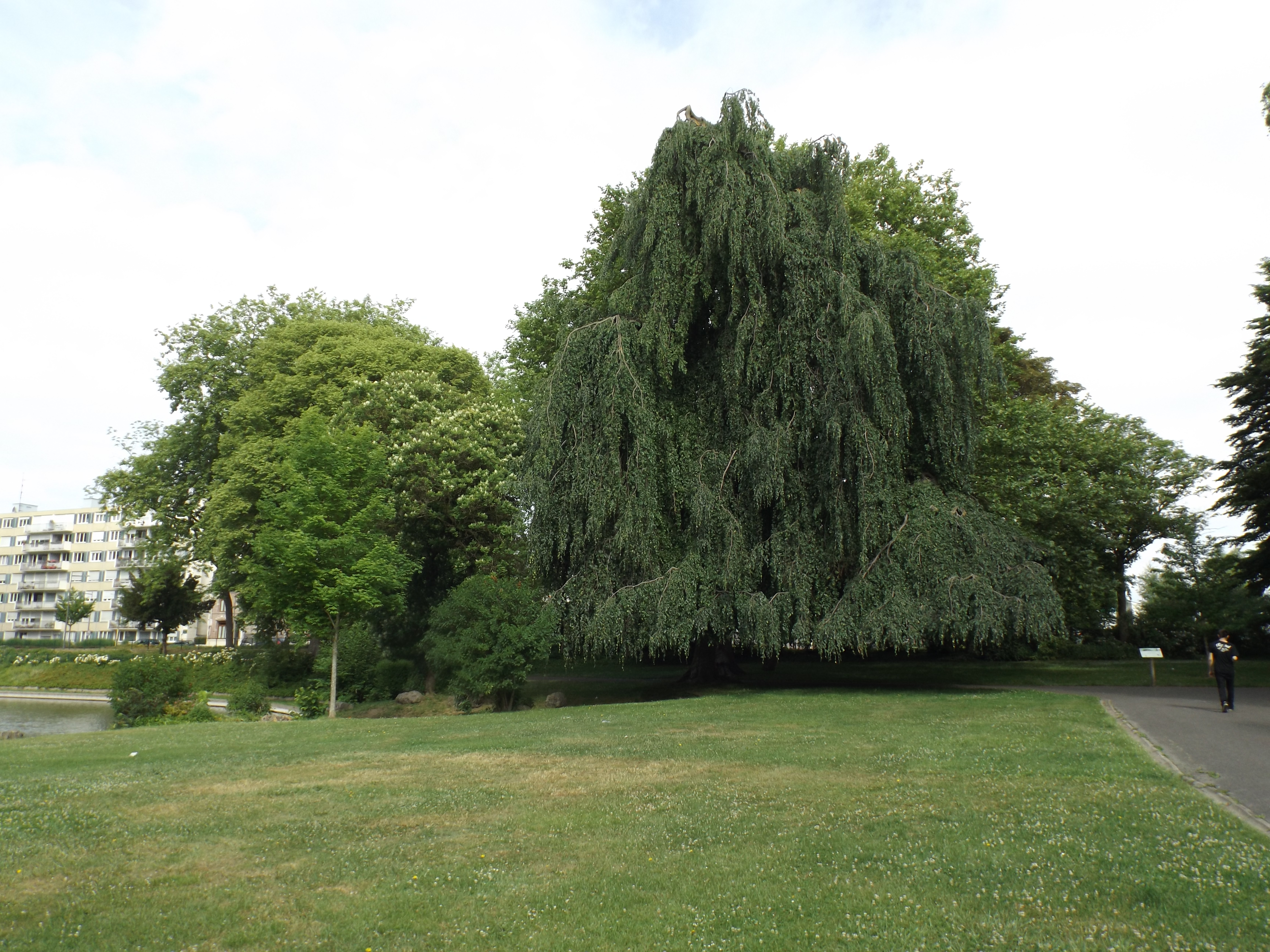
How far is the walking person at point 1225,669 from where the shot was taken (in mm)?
15508

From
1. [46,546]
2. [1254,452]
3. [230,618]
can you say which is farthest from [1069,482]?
[46,546]

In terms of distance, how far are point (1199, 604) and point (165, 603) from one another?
5567 centimetres

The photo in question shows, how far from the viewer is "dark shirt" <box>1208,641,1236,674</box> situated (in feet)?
51.1

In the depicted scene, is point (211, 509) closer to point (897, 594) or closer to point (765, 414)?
point (765, 414)

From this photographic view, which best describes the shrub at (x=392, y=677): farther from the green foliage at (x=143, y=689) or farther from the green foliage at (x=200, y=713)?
the green foliage at (x=143, y=689)

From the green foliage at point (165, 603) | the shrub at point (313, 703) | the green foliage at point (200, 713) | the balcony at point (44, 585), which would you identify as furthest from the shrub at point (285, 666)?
the balcony at point (44, 585)

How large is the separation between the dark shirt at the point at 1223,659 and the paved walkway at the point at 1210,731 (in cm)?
77

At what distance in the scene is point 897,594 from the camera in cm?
1906

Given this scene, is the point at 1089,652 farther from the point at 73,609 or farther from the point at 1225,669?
the point at 73,609

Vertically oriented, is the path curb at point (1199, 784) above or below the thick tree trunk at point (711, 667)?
above

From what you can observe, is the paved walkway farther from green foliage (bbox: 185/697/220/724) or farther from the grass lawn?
green foliage (bbox: 185/697/220/724)

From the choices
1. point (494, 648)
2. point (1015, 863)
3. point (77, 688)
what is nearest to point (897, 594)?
point (494, 648)

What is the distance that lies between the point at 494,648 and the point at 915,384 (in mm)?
12451

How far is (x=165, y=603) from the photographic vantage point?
53125mm
